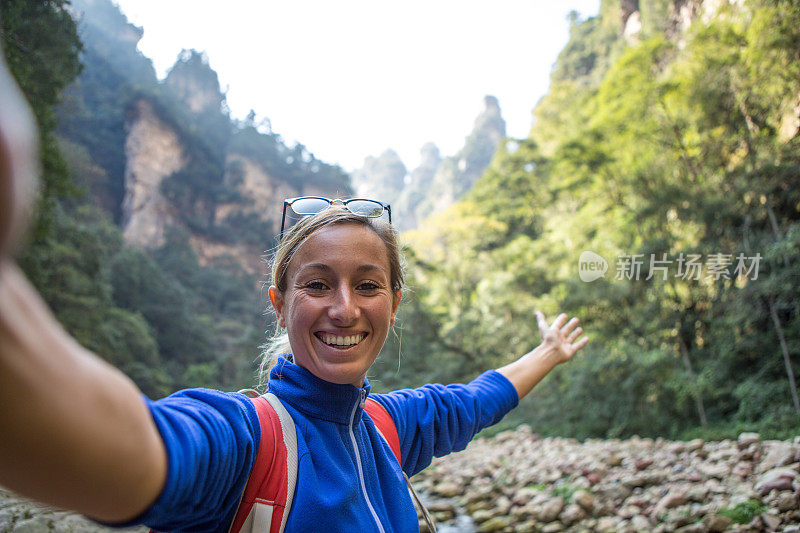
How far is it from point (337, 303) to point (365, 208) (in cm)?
30

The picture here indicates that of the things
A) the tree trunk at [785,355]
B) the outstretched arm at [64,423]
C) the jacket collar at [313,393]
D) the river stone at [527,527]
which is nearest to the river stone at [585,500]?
the river stone at [527,527]

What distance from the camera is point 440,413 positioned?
1.33 meters

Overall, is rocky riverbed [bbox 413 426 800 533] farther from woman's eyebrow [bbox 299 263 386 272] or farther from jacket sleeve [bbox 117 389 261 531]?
jacket sleeve [bbox 117 389 261 531]

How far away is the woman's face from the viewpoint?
3.23ft

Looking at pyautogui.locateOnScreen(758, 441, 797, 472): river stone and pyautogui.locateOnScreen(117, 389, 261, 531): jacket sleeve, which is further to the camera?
pyautogui.locateOnScreen(758, 441, 797, 472): river stone

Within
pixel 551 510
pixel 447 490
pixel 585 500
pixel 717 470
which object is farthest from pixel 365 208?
pixel 447 490

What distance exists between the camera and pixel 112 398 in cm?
43

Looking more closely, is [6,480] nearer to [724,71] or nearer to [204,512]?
[204,512]

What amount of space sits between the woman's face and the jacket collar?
0.02 meters

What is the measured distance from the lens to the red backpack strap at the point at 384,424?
1.15 meters

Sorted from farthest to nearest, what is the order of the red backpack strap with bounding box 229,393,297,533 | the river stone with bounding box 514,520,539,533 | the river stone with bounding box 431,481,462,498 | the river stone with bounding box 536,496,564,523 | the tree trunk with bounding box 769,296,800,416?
the river stone with bounding box 431,481,462,498
the tree trunk with bounding box 769,296,800,416
the river stone with bounding box 536,496,564,523
the river stone with bounding box 514,520,539,533
the red backpack strap with bounding box 229,393,297,533

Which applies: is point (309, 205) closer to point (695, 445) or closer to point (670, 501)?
point (670, 501)

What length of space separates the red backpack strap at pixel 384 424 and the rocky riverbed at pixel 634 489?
327cm

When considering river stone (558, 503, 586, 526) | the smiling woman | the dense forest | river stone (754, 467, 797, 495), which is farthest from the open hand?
river stone (558, 503, 586, 526)
